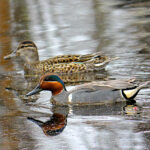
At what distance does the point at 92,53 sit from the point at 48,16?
5.11 meters

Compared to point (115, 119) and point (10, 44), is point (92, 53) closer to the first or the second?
point (10, 44)

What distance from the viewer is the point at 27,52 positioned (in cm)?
1234

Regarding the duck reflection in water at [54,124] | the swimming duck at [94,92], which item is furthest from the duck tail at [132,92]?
the duck reflection in water at [54,124]

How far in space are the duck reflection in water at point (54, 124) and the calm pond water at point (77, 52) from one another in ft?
0.06

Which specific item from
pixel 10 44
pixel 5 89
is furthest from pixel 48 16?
pixel 5 89

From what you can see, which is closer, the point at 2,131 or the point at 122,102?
the point at 2,131

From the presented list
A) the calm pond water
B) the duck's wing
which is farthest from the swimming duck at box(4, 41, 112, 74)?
the duck's wing

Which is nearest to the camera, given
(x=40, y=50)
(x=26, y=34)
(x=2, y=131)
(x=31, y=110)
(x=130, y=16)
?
(x=2, y=131)

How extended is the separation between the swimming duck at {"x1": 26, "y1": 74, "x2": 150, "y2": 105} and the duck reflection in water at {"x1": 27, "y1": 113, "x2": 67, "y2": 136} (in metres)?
0.56

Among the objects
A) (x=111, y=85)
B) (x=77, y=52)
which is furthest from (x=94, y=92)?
(x=77, y=52)

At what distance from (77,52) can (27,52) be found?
1.28 metres

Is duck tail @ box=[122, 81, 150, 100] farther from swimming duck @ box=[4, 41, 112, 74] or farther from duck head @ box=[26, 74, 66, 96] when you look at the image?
swimming duck @ box=[4, 41, 112, 74]

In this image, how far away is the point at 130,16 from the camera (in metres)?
16.7

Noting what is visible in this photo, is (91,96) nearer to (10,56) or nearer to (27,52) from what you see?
(27,52)
